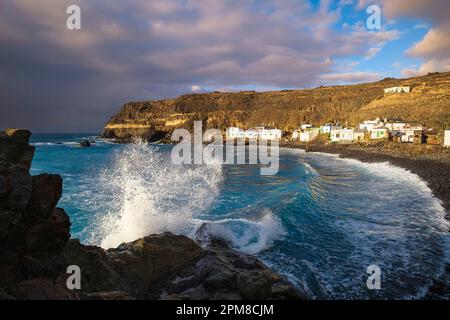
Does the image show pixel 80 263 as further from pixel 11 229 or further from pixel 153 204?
pixel 153 204

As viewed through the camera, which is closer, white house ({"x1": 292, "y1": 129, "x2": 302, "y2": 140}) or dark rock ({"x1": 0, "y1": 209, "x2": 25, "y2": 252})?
dark rock ({"x1": 0, "y1": 209, "x2": 25, "y2": 252})

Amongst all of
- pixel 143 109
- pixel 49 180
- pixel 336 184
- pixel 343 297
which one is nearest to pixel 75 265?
pixel 49 180

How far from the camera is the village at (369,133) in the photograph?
5747 cm

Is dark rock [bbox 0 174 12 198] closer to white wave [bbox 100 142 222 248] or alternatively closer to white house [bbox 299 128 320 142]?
white wave [bbox 100 142 222 248]

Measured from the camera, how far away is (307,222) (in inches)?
623

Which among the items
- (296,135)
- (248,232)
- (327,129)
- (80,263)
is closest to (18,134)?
(80,263)

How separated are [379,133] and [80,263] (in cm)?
7308

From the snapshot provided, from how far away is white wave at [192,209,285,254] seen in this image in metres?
12.2

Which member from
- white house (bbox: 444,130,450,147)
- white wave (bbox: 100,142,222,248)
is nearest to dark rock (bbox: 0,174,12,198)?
white wave (bbox: 100,142,222,248)

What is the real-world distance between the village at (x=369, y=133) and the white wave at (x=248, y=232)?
4850cm

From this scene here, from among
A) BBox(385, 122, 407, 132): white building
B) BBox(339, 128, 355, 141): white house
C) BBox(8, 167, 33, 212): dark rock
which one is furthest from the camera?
BBox(339, 128, 355, 141): white house

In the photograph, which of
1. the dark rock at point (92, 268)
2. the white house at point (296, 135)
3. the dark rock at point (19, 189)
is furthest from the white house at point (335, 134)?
the dark rock at point (19, 189)

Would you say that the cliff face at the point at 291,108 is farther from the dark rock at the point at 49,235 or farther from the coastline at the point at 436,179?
the dark rock at the point at 49,235
